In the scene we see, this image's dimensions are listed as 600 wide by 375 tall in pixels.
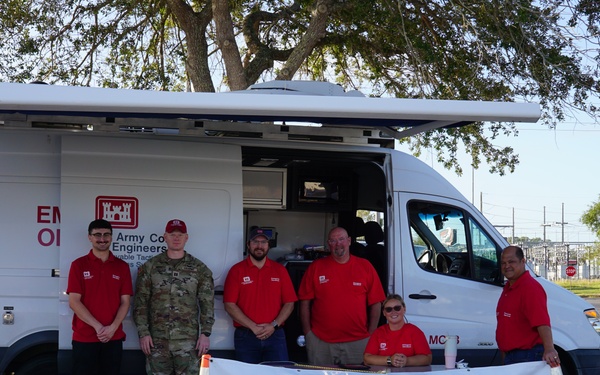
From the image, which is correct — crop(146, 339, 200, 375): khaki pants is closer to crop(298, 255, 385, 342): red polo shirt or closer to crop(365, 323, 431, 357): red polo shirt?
crop(298, 255, 385, 342): red polo shirt

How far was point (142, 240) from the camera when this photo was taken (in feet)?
21.4

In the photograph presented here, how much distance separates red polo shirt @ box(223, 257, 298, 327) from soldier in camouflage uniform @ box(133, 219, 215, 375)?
0.69 ft

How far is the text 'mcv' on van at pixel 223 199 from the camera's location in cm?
563

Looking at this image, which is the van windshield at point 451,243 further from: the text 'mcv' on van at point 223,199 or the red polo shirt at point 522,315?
the red polo shirt at point 522,315

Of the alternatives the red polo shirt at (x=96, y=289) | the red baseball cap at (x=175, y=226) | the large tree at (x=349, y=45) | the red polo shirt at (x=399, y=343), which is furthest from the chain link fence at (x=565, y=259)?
the red polo shirt at (x=96, y=289)

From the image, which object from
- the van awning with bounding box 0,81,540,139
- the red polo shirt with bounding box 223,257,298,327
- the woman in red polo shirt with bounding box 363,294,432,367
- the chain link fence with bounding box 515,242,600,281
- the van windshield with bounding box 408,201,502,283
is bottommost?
the chain link fence with bounding box 515,242,600,281

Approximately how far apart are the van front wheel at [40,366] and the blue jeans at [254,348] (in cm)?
144

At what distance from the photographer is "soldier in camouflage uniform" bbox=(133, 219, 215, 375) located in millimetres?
6242

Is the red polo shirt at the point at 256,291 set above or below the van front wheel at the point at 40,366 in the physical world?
above

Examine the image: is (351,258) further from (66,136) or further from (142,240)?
(66,136)

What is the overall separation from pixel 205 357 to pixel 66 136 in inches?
102

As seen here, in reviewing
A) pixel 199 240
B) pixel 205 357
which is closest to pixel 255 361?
pixel 199 240

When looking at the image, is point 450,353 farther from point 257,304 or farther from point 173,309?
point 173,309

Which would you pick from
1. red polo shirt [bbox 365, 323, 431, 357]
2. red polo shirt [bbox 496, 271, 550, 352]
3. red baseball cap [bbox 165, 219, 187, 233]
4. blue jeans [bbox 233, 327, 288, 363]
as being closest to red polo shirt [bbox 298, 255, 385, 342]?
blue jeans [bbox 233, 327, 288, 363]
